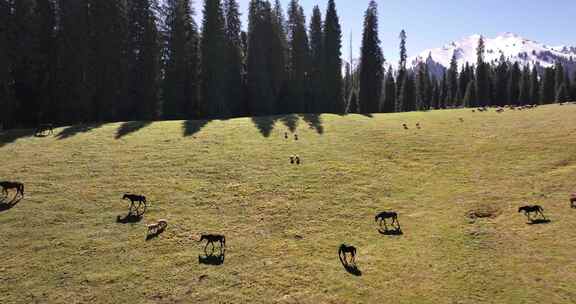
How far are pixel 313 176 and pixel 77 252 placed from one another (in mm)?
21073

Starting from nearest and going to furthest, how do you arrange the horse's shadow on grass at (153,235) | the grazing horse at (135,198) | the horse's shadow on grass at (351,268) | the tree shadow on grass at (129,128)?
the horse's shadow on grass at (351,268) < the horse's shadow on grass at (153,235) < the grazing horse at (135,198) < the tree shadow on grass at (129,128)

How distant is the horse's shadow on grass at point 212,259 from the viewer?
2390 cm

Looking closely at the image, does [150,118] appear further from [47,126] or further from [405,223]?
[405,223]

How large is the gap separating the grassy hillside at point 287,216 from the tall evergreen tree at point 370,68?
3444cm

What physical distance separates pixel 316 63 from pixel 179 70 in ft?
96.1

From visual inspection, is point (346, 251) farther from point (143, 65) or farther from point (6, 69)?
point (6, 69)

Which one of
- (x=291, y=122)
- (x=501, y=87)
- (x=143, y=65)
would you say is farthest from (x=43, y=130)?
(x=501, y=87)

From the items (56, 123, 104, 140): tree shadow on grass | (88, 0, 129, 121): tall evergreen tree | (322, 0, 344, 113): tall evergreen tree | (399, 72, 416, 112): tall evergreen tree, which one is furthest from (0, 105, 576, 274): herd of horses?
(399, 72, 416, 112): tall evergreen tree

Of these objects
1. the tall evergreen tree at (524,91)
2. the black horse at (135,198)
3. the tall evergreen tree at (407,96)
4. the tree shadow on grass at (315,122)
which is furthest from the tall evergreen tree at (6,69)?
the tall evergreen tree at (524,91)

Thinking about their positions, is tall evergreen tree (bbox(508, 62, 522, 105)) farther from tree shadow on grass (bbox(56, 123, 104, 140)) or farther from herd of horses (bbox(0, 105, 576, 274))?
tree shadow on grass (bbox(56, 123, 104, 140))

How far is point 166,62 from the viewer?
69125 mm

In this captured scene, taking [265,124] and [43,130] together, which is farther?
[265,124]

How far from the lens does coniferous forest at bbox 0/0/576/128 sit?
2298 inches

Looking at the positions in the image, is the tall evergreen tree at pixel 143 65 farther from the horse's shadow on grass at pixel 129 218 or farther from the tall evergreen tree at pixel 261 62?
the horse's shadow on grass at pixel 129 218
